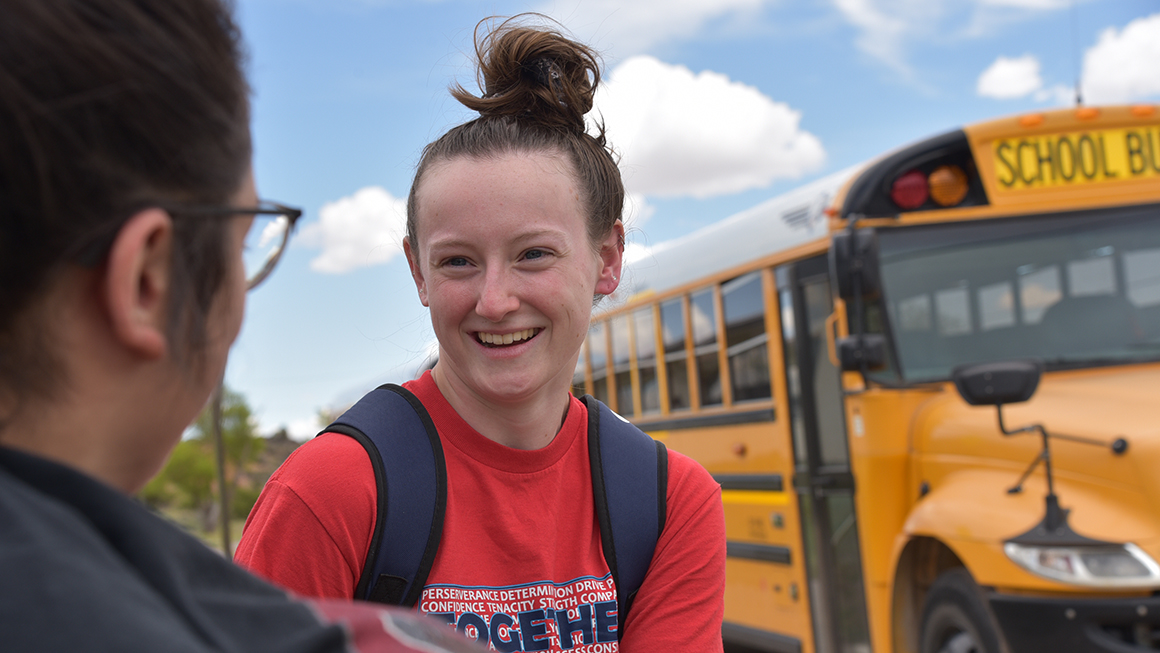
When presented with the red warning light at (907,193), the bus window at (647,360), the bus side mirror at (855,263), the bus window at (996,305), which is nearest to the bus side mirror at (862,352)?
the bus side mirror at (855,263)

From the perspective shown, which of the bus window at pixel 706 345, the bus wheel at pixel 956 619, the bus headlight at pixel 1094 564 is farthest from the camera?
the bus window at pixel 706 345

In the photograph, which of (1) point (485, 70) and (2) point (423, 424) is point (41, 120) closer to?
(2) point (423, 424)

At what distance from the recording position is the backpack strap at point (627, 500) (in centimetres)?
155

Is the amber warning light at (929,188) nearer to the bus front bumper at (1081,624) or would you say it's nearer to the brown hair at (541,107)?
the bus front bumper at (1081,624)

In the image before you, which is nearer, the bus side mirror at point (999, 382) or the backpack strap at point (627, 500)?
the backpack strap at point (627, 500)

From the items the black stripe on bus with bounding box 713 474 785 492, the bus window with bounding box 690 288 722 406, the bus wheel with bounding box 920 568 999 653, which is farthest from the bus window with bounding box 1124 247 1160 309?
the bus window with bounding box 690 288 722 406

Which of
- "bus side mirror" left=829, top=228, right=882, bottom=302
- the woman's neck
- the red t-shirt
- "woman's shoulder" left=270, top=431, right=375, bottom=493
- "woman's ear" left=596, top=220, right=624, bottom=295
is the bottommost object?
the red t-shirt

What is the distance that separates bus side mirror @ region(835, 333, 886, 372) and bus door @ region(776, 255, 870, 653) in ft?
1.72

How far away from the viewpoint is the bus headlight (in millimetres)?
3455

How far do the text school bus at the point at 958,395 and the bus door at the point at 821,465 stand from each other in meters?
0.01

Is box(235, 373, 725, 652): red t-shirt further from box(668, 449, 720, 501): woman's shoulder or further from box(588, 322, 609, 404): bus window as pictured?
box(588, 322, 609, 404): bus window

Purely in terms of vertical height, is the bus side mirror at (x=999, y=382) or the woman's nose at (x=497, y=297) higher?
the woman's nose at (x=497, y=297)

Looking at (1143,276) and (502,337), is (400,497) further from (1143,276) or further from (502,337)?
(1143,276)

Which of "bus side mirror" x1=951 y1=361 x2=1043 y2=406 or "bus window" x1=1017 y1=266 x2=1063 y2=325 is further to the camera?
"bus window" x1=1017 y1=266 x2=1063 y2=325
